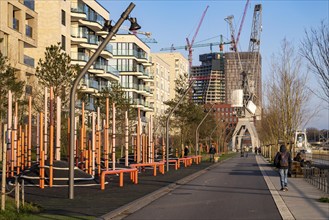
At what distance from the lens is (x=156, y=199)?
17906 millimetres

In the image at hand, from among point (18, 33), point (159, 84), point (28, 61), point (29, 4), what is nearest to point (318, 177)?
point (18, 33)

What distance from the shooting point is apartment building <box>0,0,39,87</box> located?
139 feet

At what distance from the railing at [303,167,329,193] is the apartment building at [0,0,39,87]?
2401 centimetres

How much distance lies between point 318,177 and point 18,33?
3019 centimetres

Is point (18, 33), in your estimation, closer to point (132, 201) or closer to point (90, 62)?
point (90, 62)

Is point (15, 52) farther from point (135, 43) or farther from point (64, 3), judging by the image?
point (135, 43)

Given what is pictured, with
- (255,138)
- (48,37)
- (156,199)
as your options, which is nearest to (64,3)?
(48,37)

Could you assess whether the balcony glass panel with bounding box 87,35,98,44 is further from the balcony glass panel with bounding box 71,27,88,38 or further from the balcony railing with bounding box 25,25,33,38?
the balcony railing with bounding box 25,25,33,38

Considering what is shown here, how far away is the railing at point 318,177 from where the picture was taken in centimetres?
1962

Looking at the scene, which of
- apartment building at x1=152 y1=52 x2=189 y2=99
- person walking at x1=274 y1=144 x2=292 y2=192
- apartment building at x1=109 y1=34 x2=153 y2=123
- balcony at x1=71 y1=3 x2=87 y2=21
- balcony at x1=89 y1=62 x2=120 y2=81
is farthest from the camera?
apartment building at x1=152 y1=52 x2=189 y2=99

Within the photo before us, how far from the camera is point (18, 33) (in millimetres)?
45156

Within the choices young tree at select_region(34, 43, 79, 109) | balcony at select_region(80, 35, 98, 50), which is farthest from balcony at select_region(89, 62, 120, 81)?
young tree at select_region(34, 43, 79, 109)

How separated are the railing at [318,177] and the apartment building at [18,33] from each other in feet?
78.8

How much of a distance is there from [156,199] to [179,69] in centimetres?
11999
